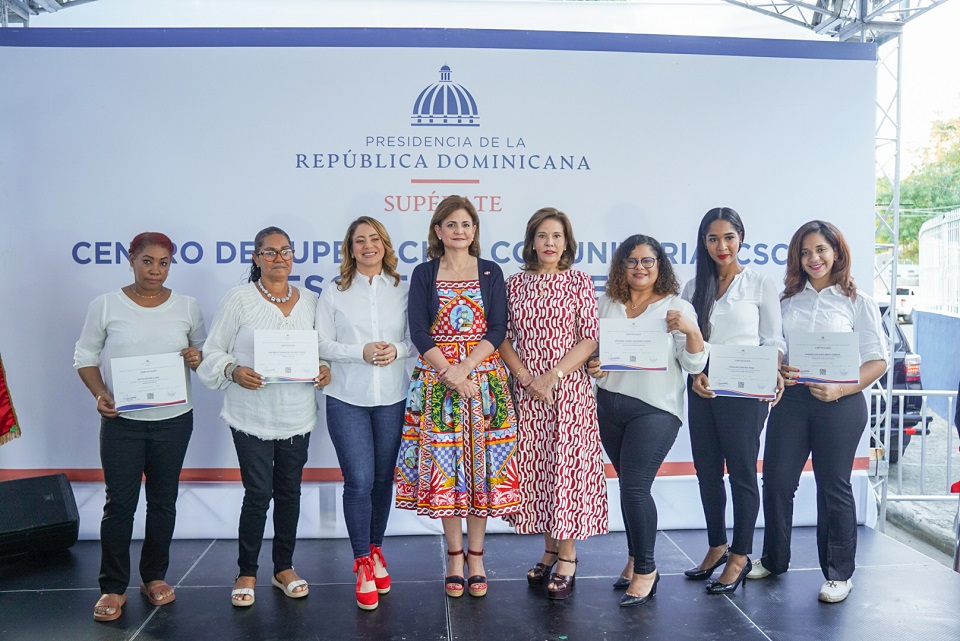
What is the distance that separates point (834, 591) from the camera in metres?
3.34

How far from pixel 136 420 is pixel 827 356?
2962 mm

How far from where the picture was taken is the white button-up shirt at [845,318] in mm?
3299

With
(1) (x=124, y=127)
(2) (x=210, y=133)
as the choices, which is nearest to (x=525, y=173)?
(2) (x=210, y=133)

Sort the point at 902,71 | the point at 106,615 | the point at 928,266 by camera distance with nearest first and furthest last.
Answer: the point at 106,615 → the point at 902,71 → the point at 928,266

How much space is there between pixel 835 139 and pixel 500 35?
2.06m

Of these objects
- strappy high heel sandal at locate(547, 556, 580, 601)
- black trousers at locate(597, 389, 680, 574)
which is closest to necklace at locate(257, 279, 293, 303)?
black trousers at locate(597, 389, 680, 574)

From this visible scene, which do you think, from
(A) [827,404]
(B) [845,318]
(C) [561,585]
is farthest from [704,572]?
(B) [845,318]

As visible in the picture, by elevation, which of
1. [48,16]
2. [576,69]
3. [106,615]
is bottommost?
[106,615]

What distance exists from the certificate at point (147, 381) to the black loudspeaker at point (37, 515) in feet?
4.19

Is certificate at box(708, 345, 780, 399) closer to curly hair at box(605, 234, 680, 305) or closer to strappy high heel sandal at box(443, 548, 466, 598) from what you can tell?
curly hair at box(605, 234, 680, 305)

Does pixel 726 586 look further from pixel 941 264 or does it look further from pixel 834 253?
pixel 941 264

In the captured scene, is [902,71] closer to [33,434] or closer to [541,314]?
[541,314]

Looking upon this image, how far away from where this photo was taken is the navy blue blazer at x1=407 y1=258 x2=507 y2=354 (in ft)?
10.4

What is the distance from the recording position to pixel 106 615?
315 centimetres
